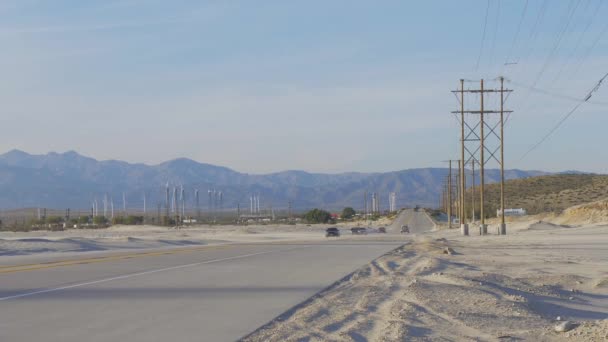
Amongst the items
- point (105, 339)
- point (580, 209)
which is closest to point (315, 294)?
point (105, 339)

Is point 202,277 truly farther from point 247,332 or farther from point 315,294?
point 247,332

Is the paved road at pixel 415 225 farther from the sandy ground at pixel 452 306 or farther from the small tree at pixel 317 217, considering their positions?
the sandy ground at pixel 452 306

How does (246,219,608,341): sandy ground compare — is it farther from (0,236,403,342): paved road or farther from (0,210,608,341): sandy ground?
(0,236,403,342): paved road

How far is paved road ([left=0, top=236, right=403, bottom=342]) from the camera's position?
489 inches

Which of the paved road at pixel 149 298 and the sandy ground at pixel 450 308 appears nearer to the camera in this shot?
the sandy ground at pixel 450 308

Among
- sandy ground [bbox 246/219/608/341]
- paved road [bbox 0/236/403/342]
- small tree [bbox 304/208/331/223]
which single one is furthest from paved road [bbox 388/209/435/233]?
sandy ground [bbox 246/219/608/341]

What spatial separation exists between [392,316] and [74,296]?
7007 millimetres

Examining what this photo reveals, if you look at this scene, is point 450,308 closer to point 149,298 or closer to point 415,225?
point 149,298

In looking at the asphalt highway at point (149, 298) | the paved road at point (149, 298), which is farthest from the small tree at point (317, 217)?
the paved road at point (149, 298)

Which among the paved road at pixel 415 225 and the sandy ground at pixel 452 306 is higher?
the sandy ground at pixel 452 306

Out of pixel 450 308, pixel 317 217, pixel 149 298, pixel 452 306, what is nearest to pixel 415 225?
pixel 317 217

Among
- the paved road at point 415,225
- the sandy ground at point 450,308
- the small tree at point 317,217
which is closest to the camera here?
the sandy ground at point 450,308

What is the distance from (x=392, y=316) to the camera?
14039 mm

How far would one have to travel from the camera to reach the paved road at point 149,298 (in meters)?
12.4
